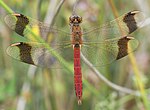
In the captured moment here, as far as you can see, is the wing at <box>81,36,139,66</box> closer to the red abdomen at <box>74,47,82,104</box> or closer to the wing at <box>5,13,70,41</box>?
the red abdomen at <box>74,47,82,104</box>

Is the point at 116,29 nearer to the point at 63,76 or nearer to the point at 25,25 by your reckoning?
the point at 25,25

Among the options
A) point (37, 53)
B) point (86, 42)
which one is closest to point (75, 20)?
point (86, 42)

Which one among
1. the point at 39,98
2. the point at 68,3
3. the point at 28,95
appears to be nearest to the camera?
the point at 28,95

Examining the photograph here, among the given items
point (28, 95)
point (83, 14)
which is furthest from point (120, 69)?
point (28, 95)

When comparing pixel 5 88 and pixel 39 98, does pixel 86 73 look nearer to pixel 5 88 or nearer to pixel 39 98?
pixel 39 98

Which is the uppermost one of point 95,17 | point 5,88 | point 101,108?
point 95,17

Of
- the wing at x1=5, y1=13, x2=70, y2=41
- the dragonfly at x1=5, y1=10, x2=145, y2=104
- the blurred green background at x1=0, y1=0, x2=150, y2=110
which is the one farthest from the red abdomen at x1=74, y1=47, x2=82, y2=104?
the blurred green background at x1=0, y1=0, x2=150, y2=110
